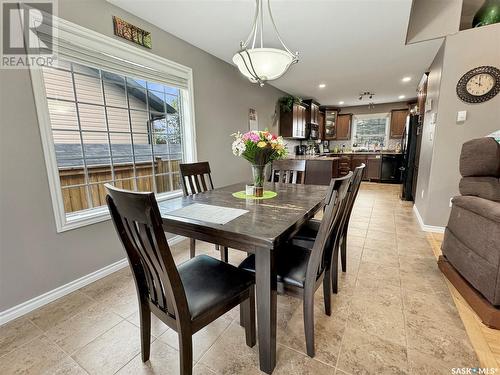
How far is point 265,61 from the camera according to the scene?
1.70 metres

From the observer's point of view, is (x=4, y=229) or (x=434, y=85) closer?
(x=4, y=229)

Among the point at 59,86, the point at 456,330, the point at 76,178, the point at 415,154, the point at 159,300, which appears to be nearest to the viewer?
the point at 159,300

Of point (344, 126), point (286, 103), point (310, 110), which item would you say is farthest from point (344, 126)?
point (286, 103)

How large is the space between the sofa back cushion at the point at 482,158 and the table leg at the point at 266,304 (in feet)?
5.80

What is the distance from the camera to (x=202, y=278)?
Result: 1.17 metres

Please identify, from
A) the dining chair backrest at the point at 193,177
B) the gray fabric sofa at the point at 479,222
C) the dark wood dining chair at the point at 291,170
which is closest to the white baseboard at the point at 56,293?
the dining chair backrest at the point at 193,177

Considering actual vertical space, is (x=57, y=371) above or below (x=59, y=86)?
below

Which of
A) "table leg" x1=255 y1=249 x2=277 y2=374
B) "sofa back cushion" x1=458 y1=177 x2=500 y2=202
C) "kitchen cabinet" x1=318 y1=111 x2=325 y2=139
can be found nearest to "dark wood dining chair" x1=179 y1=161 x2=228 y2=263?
"table leg" x1=255 y1=249 x2=277 y2=374

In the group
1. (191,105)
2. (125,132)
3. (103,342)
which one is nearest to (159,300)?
(103,342)

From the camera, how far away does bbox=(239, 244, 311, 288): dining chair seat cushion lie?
121 cm

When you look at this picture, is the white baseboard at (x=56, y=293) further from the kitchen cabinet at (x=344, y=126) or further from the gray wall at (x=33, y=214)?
the kitchen cabinet at (x=344, y=126)

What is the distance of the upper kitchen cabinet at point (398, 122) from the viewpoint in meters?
6.61

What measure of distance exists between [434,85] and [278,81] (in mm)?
2506

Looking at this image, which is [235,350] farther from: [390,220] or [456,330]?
[390,220]
